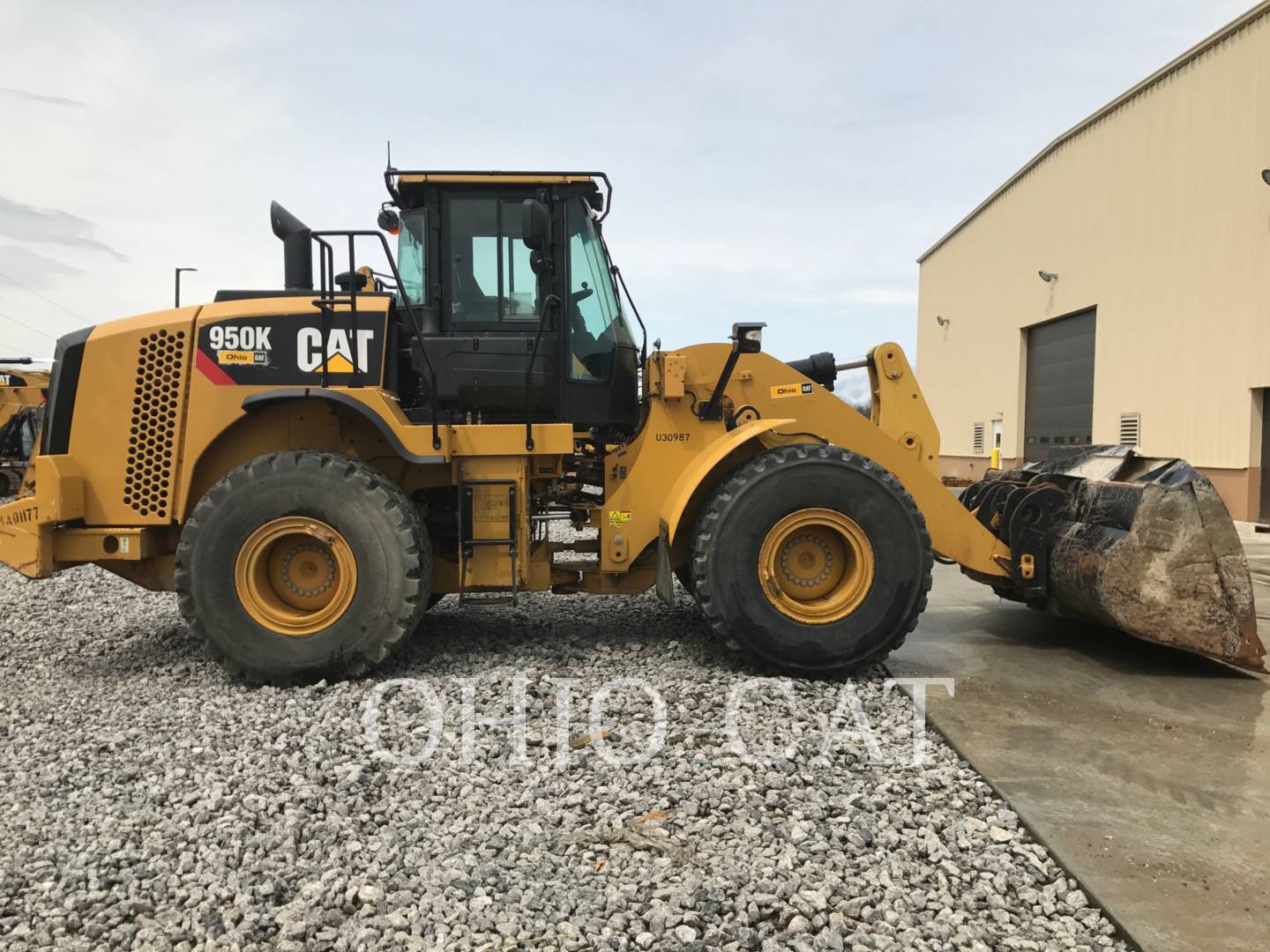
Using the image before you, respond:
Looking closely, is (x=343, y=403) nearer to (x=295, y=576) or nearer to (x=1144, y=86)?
(x=295, y=576)

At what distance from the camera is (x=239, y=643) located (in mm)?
4453

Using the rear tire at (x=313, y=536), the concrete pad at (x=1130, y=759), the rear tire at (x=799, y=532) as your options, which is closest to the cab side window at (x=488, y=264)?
the rear tire at (x=313, y=536)

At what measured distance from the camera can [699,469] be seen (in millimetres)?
4746

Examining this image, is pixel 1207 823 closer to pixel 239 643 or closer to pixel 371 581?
pixel 371 581

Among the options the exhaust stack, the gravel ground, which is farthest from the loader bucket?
the exhaust stack

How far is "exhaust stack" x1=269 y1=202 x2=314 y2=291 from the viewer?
5.16m

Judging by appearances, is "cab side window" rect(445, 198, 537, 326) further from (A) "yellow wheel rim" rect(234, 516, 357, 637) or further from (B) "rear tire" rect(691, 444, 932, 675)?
(B) "rear tire" rect(691, 444, 932, 675)

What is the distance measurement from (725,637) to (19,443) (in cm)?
1900

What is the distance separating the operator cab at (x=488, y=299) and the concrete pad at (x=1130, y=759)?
2798 millimetres

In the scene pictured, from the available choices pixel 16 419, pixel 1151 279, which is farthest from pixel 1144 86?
pixel 16 419

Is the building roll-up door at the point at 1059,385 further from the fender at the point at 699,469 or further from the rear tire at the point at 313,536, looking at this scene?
the rear tire at the point at 313,536

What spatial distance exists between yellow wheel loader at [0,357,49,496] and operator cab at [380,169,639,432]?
16.3m

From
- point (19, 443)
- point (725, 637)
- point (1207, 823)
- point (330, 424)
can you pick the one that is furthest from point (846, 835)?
point (19, 443)

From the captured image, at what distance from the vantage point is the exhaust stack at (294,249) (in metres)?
5.16
